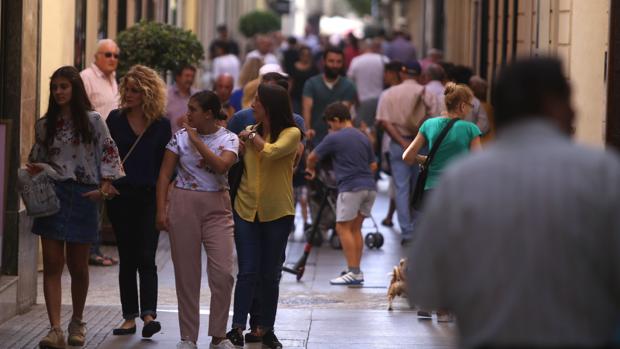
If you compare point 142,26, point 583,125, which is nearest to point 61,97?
point 583,125

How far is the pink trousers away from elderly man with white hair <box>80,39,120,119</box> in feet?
14.8

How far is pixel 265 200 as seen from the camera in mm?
8414

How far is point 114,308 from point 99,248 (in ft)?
9.73

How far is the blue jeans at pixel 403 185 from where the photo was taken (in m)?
14.7

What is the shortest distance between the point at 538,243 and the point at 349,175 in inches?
337

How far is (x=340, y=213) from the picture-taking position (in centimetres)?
1213

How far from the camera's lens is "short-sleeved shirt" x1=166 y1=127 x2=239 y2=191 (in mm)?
8195

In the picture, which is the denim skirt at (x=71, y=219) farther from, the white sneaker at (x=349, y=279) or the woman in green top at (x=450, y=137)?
the white sneaker at (x=349, y=279)

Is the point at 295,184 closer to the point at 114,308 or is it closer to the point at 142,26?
the point at 142,26

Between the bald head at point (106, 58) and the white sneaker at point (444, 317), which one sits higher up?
the bald head at point (106, 58)

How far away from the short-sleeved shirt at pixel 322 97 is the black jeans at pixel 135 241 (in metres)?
6.66

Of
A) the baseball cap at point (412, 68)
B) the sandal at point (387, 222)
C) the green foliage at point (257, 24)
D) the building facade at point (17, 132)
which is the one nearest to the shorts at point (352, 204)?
the baseball cap at point (412, 68)

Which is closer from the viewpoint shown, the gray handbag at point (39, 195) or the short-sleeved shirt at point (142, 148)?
the gray handbag at point (39, 195)

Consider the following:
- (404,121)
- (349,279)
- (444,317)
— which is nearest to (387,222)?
(404,121)
